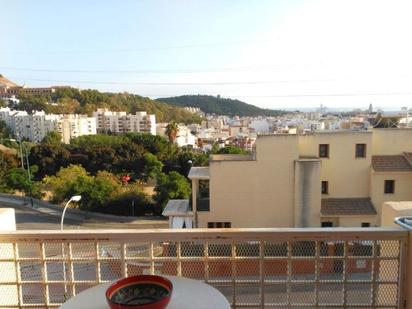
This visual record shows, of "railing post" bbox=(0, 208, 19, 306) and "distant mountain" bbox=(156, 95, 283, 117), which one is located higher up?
"distant mountain" bbox=(156, 95, 283, 117)

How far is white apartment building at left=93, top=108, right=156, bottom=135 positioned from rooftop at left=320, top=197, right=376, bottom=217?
141 ft

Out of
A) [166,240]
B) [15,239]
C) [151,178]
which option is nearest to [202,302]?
[166,240]

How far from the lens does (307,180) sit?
409 inches

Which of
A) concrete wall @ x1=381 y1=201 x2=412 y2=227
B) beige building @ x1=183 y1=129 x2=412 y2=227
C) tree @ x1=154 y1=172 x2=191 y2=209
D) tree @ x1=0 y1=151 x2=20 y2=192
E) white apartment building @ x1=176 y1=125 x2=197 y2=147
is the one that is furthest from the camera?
white apartment building @ x1=176 y1=125 x2=197 y2=147

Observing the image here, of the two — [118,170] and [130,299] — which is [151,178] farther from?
[130,299]

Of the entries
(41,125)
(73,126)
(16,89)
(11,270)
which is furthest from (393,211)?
(16,89)

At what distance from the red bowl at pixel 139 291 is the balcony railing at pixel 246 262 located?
1.42ft

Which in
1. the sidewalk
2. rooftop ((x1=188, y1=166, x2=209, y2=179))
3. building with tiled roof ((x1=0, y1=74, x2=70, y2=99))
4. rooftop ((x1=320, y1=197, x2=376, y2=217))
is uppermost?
building with tiled roof ((x1=0, y1=74, x2=70, y2=99))

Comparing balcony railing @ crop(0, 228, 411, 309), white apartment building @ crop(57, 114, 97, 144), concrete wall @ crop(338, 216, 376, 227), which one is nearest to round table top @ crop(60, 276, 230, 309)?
balcony railing @ crop(0, 228, 411, 309)

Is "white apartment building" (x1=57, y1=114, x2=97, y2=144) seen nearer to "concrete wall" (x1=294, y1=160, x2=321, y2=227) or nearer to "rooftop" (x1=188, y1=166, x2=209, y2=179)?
"rooftop" (x1=188, y1=166, x2=209, y2=179)

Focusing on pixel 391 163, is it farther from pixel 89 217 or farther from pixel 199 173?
pixel 89 217

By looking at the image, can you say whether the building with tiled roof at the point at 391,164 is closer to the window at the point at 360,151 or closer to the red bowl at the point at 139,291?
the window at the point at 360,151

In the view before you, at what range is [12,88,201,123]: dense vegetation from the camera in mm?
53562

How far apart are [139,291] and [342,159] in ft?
34.4
